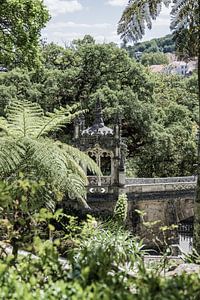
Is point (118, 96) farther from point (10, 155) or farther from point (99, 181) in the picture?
point (10, 155)

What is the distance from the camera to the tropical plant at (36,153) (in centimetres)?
601

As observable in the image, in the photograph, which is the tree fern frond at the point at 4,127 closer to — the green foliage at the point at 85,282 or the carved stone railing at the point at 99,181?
the green foliage at the point at 85,282

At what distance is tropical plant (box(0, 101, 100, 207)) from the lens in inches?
237

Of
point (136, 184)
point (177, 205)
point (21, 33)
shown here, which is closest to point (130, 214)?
point (136, 184)

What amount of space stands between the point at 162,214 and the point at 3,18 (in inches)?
327

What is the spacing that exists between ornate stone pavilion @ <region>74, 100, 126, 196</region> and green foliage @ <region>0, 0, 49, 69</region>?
9.13 feet

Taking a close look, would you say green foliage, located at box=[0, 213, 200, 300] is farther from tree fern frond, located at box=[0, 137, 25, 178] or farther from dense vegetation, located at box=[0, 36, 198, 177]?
dense vegetation, located at box=[0, 36, 198, 177]

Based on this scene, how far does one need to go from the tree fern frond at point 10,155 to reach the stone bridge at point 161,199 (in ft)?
29.6

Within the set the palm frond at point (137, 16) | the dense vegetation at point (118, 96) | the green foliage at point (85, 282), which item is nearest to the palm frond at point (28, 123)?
the palm frond at point (137, 16)

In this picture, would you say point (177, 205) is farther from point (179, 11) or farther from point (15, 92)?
point (179, 11)

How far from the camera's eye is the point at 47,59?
2220 cm

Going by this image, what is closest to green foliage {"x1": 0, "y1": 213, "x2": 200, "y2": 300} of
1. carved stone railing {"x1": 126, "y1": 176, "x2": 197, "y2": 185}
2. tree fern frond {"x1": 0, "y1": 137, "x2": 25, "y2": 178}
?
tree fern frond {"x1": 0, "y1": 137, "x2": 25, "y2": 178}

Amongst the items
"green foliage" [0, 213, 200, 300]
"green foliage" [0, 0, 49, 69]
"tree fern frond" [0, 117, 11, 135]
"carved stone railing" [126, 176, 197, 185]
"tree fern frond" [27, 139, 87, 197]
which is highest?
"green foliage" [0, 0, 49, 69]

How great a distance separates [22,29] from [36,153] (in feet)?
20.9
